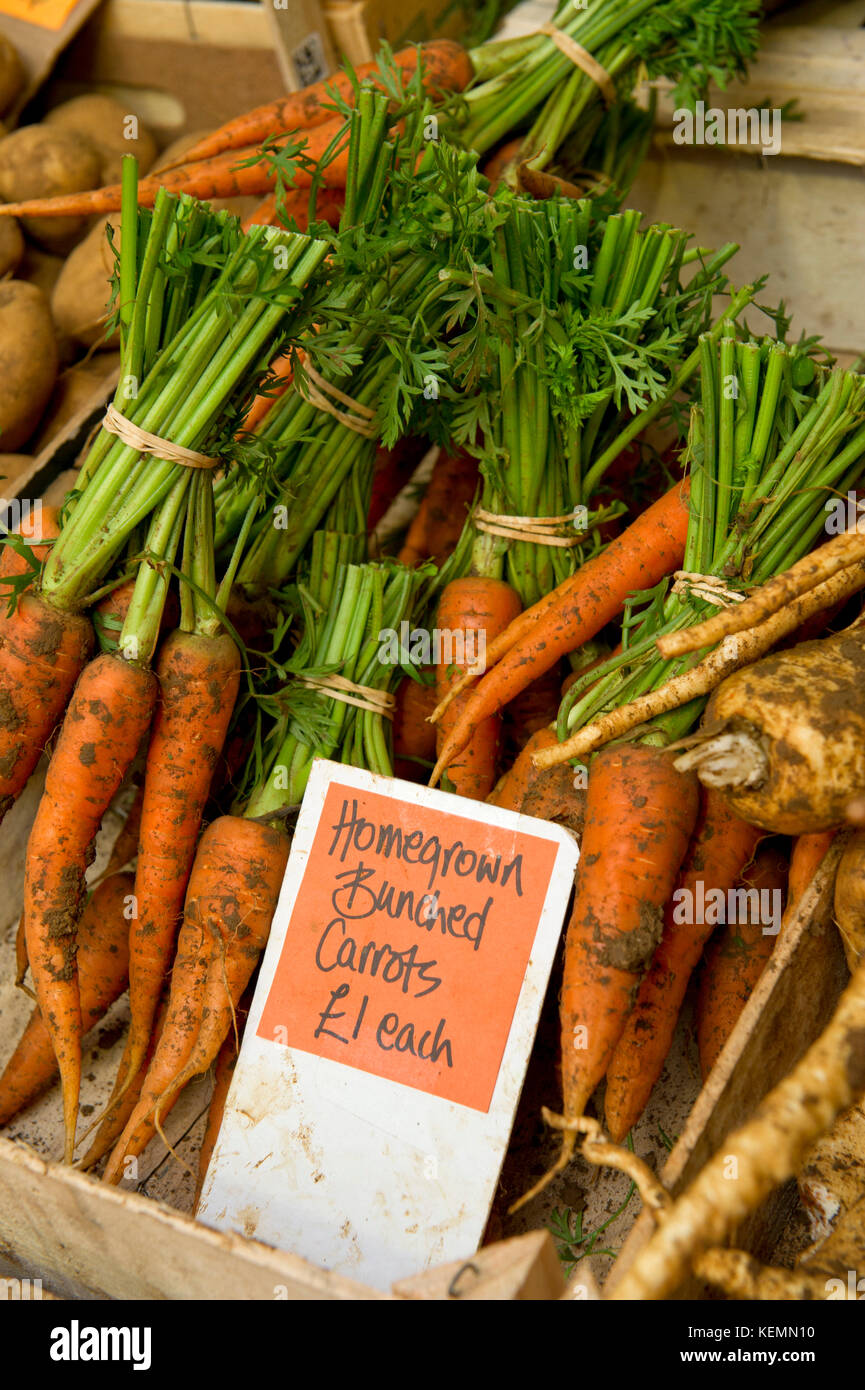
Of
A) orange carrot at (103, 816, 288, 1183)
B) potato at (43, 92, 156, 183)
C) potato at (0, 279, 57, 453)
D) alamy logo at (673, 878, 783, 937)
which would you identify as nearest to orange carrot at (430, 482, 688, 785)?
orange carrot at (103, 816, 288, 1183)

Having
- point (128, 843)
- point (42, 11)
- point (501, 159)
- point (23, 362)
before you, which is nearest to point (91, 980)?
point (128, 843)

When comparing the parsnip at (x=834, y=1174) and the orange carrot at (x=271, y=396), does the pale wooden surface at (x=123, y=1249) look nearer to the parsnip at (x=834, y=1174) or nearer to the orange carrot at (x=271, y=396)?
the parsnip at (x=834, y=1174)

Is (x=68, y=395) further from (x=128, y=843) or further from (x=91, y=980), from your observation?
(x=91, y=980)

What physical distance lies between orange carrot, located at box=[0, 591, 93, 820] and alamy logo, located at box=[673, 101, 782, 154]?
6.33ft

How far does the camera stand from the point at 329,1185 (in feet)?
5.16

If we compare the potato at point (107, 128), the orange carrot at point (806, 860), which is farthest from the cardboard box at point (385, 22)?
the orange carrot at point (806, 860)

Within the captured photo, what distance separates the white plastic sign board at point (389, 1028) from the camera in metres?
1.54

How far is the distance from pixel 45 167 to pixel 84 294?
1.39ft

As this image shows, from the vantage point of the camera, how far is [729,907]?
5.86 feet

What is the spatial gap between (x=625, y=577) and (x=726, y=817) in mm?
456

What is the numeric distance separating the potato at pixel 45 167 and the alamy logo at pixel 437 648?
5.84 feet

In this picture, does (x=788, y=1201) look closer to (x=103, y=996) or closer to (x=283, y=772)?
(x=283, y=772)
